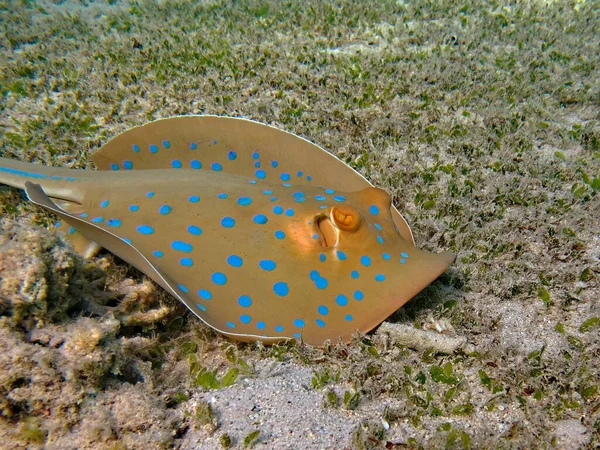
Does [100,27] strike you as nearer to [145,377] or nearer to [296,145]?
[296,145]

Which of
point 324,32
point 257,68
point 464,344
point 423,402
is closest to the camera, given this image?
point 423,402

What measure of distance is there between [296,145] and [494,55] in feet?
15.5

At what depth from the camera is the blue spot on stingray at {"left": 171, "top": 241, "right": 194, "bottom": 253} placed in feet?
8.73

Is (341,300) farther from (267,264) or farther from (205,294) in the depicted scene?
(205,294)

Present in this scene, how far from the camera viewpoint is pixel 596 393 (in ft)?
7.86

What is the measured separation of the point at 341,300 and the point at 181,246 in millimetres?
1180

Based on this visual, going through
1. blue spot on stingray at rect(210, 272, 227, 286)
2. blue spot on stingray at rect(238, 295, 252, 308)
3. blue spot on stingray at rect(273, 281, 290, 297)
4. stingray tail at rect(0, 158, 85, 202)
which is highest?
stingray tail at rect(0, 158, 85, 202)

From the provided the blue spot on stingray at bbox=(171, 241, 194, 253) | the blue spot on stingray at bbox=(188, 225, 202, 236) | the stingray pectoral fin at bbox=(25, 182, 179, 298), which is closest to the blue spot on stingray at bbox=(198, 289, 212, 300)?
the stingray pectoral fin at bbox=(25, 182, 179, 298)

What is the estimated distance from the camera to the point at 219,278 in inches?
99.0

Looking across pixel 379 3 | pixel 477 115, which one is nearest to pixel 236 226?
pixel 477 115

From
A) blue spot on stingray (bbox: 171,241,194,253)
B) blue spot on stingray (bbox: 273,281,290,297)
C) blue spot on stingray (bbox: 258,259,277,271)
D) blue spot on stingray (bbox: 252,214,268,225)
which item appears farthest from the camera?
blue spot on stingray (bbox: 252,214,268,225)

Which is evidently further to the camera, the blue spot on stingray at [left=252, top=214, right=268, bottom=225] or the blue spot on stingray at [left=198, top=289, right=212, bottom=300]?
the blue spot on stingray at [left=252, top=214, right=268, bottom=225]

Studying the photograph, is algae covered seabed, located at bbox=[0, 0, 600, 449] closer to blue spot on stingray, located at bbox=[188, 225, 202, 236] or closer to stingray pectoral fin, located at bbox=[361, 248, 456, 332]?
stingray pectoral fin, located at bbox=[361, 248, 456, 332]

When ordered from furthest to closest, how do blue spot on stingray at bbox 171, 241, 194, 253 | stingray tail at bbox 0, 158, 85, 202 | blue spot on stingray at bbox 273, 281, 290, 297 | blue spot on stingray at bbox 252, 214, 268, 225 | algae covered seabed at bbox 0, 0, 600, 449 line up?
stingray tail at bbox 0, 158, 85, 202 → blue spot on stingray at bbox 252, 214, 268, 225 → blue spot on stingray at bbox 171, 241, 194, 253 → blue spot on stingray at bbox 273, 281, 290, 297 → algae covered seabed at bbox 0, 0, 600, 449
